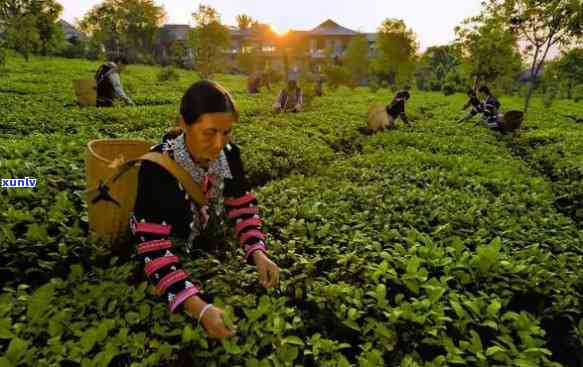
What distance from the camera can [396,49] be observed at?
138ft

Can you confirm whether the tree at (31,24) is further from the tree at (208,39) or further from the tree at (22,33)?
the tree at (208,39)

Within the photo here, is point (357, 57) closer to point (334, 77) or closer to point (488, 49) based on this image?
point (334, 77)

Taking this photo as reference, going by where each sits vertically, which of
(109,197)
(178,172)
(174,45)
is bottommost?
(109,197)

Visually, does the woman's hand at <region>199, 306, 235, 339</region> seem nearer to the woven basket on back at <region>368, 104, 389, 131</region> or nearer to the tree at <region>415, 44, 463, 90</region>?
the woven basket on back at <region>368, 104, 389, 131</region>

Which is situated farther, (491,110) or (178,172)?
(491,110)

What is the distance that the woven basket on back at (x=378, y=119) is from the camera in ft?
37.7

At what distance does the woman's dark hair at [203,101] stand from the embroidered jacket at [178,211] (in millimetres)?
303

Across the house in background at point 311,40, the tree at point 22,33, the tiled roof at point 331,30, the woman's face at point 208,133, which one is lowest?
the woman's face at point 208,133

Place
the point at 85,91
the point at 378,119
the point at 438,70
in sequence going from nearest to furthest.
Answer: the point at 85,91, the point at 378,119, the point at 438,70

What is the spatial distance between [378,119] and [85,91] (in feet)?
27.6

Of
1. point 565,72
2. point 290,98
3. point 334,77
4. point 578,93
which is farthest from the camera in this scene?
point 578,93

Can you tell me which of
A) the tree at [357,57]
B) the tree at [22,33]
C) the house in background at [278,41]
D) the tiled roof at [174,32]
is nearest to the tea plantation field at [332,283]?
the tree at [22,33]

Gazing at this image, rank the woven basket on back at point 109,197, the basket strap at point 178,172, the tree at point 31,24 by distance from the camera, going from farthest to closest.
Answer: the tree at point 31,24, the woven basket on back at point 109,197, the basket strap at point 178,172

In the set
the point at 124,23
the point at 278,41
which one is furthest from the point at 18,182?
the point at 278,41
